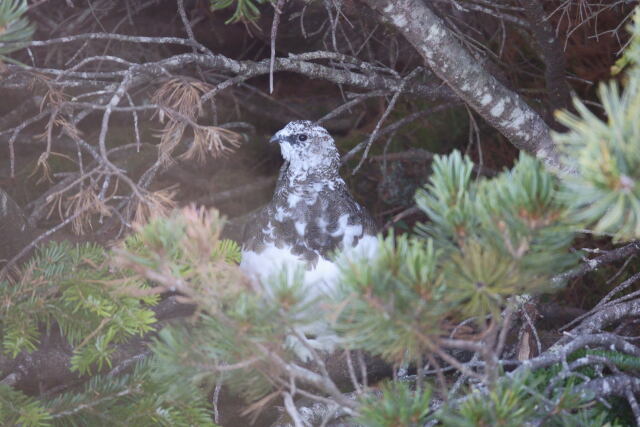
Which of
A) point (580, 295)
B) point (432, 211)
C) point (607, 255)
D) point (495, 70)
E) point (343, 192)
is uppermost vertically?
point (495, 70)

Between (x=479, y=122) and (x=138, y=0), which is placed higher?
(x=138, y=0)

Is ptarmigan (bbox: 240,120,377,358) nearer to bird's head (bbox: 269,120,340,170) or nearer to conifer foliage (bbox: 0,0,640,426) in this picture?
bird's head (bbox: 269,120,340,170)

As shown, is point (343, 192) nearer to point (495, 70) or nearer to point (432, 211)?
point (495, 70)

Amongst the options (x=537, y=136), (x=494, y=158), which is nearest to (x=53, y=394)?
(x=537, y=136)

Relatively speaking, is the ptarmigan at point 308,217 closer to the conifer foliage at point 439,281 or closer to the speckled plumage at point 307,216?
the speckled plumage at point 307,216

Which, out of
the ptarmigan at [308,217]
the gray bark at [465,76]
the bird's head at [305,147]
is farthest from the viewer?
the bird's head at [305,147]

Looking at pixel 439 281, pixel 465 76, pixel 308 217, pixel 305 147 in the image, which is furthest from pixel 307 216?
pixel 439 281

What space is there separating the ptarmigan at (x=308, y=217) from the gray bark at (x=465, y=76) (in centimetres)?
52

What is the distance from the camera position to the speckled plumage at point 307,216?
2.04 meters

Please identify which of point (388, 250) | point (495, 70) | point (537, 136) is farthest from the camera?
point (495, 70)

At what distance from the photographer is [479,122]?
3.02 metres

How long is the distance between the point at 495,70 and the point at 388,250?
148 cm

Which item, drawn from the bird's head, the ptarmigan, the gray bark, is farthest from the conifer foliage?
the bird's head

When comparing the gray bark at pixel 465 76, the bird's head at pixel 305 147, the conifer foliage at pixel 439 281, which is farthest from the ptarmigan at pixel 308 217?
the conifer foliage at pixel 439 281
